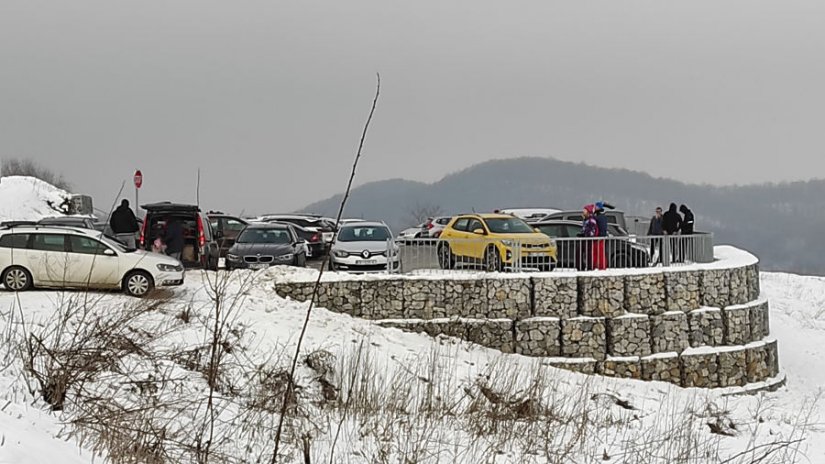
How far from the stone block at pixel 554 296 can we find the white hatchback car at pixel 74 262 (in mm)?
8214

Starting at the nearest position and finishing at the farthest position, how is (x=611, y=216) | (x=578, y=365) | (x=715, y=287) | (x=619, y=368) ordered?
(x=578, y=365), (x=619, y=368), (x=715, y=287), (x=611, y=216)

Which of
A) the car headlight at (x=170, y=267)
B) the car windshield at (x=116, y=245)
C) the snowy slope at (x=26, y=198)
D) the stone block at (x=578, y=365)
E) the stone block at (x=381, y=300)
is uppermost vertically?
the snowy slope at (x=26, y=198)

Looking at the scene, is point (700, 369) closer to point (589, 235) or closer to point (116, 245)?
point (589, 235)

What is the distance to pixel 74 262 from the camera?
20.1 metres

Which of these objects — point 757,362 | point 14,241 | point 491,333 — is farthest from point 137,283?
point 757,362

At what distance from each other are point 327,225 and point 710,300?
69.2 ft

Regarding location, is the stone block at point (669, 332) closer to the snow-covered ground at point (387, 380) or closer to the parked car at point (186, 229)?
the snow-covered ground at point (387, 380)

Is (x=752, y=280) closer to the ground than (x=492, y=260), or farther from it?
closer to the ground

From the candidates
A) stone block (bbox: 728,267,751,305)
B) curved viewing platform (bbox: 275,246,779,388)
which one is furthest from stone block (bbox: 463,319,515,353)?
stone block (bbox: 728,267,751,305)

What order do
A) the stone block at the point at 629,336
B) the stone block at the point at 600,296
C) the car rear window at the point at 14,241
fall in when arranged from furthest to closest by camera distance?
the stone block at the point at 629,336 → the stone block at the point at 600,296 → the car rear window at the point at 14,241

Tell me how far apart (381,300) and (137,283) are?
5.45 meters

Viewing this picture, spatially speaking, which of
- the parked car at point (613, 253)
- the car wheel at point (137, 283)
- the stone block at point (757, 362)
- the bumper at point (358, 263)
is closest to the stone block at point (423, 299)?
the parked car at point (613, 253)

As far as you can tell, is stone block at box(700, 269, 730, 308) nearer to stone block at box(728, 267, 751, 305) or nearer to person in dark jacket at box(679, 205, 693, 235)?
stone block at box(728, 267, 751, 305)

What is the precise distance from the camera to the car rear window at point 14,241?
65.4ft
